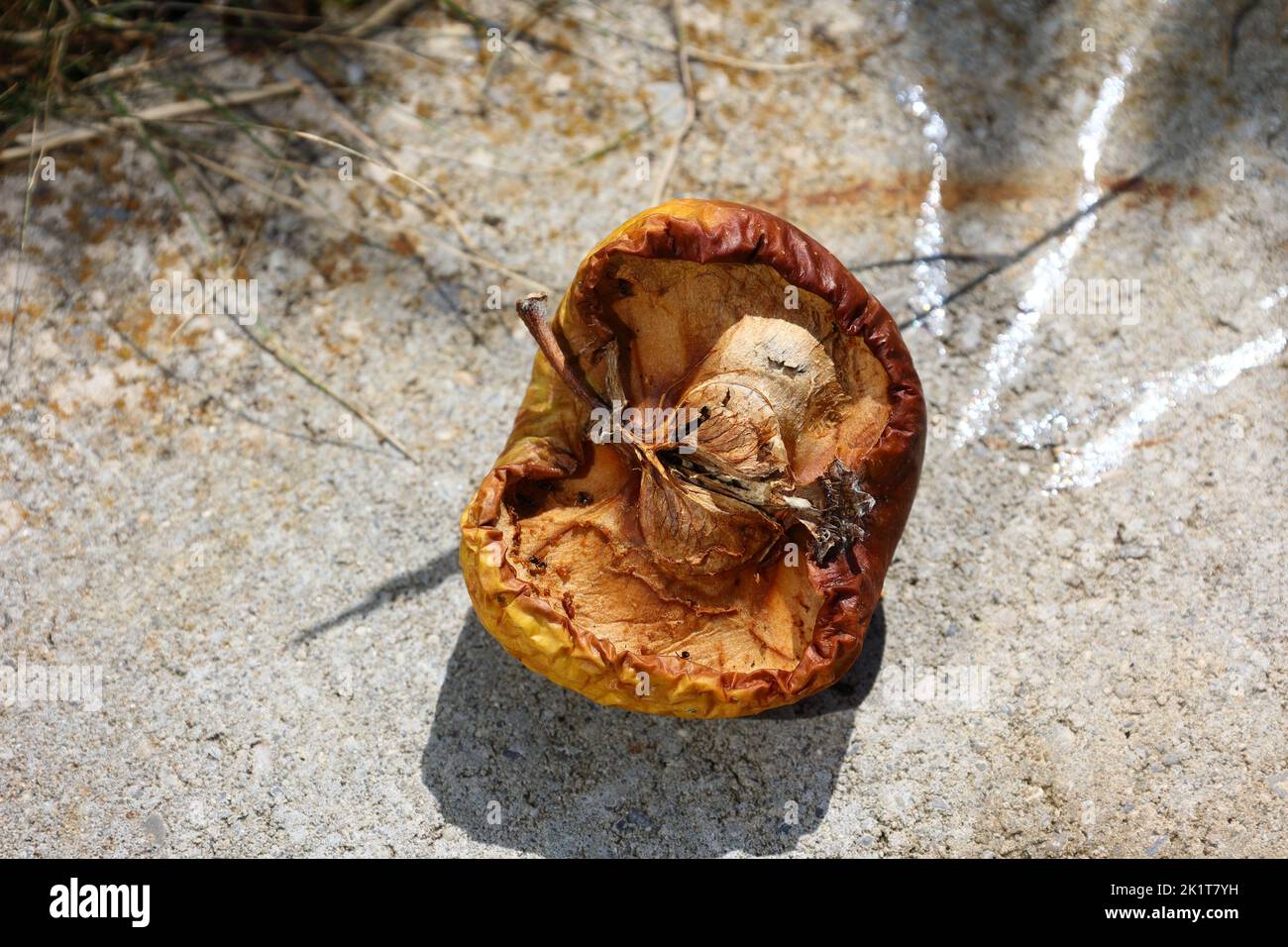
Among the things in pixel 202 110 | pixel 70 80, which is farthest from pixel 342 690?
pixel 70 80

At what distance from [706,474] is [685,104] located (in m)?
1.95

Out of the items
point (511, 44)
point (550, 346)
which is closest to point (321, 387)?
point (550, 346)

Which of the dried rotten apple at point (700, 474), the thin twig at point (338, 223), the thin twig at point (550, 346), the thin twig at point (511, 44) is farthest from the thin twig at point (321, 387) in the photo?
the thin twig at point (511, 44)

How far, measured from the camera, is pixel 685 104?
185 inches

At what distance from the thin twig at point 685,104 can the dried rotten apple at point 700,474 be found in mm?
1103

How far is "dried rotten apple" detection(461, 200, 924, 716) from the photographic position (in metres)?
3.34

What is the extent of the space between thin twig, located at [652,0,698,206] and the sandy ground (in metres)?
0.05

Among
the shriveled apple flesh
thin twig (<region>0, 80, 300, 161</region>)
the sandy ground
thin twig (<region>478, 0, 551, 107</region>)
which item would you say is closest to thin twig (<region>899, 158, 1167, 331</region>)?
the sandy ground

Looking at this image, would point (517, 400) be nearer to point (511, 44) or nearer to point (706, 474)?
point (706, 474)

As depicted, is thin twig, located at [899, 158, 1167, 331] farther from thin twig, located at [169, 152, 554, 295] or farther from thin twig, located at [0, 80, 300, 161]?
thin twig, located at [0, 80, 300, 161]

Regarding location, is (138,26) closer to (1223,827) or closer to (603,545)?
(603,545)

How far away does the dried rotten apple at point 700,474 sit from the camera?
3.34 m

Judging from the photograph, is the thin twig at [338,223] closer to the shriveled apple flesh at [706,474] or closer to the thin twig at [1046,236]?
the shriveled apple flesh at [706,474]

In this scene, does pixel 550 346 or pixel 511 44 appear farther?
pixel 511 44
